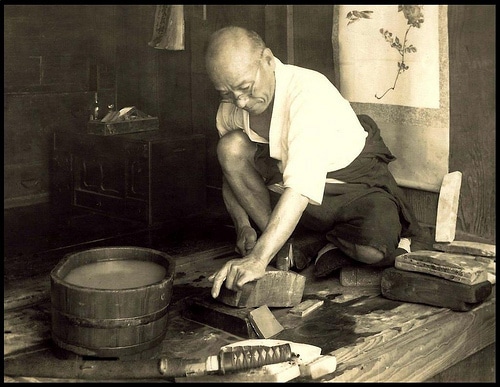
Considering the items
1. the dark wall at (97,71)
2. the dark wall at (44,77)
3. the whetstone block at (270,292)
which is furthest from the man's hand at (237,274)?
the dark wall at (44,77)

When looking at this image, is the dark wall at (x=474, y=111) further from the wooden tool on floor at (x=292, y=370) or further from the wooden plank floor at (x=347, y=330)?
the wooden tool on floor at (x=292, y=370)

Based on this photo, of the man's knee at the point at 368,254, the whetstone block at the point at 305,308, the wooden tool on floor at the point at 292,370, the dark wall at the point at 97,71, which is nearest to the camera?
the wooden tool on floor at the point at 292,370

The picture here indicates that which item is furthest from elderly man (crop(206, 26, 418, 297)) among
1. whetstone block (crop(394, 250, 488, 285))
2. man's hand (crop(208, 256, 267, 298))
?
whetstone block (crop(394, 250, 488, 285))

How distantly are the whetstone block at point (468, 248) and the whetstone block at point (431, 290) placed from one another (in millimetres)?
302

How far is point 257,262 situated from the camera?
2770 millimetres

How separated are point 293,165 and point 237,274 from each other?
48cm

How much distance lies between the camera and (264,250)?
280 cm

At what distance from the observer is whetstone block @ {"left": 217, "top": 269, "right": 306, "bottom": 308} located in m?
2.86

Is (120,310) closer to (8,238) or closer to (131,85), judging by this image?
(8,238)

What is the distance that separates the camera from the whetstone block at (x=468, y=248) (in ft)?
10.9

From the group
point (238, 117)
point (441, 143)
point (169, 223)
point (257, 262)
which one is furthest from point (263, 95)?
point (169, 223)

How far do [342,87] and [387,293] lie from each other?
1.20 meters

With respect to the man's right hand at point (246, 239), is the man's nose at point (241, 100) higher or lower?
higher

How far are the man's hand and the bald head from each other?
2.51 feet
